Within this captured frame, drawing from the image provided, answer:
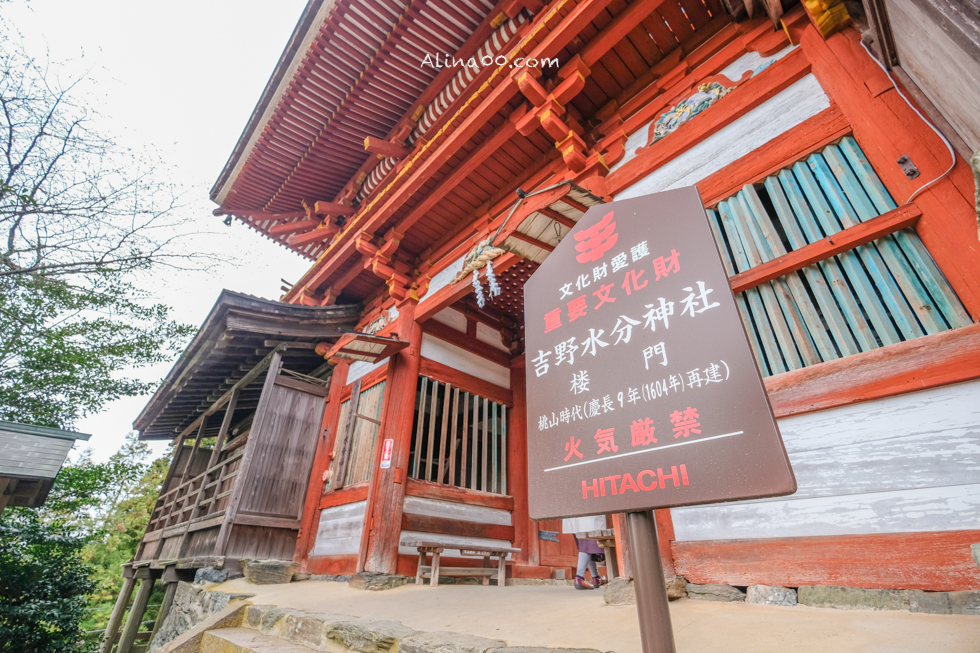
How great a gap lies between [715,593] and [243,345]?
7.78m

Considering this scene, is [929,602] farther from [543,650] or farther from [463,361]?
[463,361]

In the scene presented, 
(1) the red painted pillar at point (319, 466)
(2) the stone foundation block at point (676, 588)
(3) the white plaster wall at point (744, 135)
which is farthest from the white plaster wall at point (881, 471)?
(1) the red painted pillar at point (319, 466)

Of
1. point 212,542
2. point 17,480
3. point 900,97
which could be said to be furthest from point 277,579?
point 900,97

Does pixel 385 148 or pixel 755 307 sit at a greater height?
Answer: pixel 385 148

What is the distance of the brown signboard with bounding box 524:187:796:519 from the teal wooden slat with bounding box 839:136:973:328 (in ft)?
6.09

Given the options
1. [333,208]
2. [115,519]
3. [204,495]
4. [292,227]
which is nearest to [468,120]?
[333,208]

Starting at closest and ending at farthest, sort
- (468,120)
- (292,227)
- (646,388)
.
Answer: (646,388) < (468,120) < (292,227)

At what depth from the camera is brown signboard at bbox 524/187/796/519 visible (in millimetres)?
1123

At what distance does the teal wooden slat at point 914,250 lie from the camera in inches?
90.2

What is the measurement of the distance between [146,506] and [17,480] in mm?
16279

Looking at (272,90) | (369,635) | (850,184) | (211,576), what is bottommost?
(369,635)

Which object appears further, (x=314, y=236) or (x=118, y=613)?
(x=118, y=613)

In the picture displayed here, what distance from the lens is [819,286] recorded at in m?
2.79

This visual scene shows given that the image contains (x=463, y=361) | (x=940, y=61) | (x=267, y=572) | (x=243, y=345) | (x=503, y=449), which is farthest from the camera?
(x=243, y=345)
